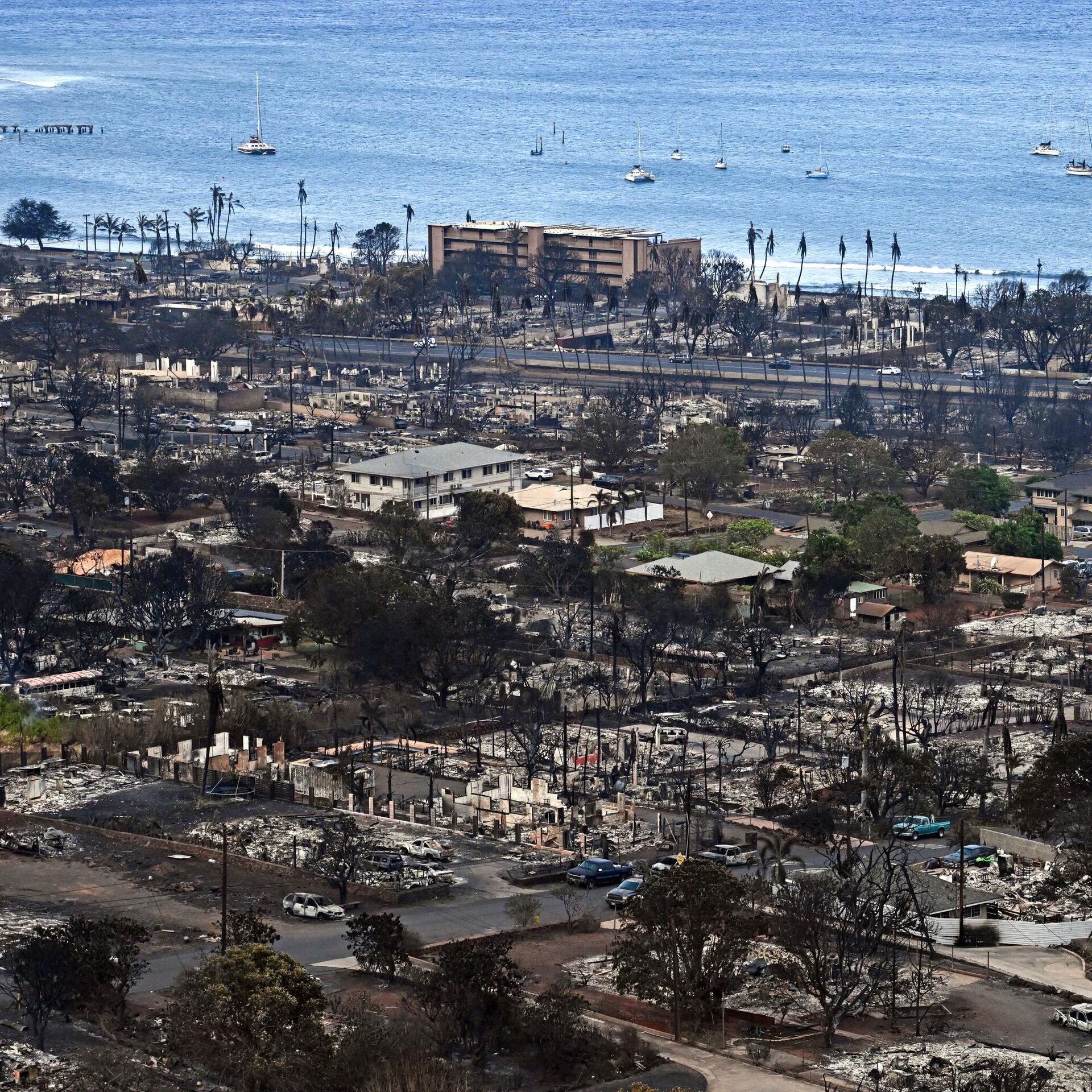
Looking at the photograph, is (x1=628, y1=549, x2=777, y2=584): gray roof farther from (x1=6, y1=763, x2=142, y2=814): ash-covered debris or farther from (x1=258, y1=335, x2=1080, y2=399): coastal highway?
(x1=258, y1=335, x2=1080, y2=399): coastal highway

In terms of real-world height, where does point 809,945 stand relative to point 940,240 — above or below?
below

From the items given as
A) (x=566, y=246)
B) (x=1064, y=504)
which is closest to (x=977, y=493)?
(x=1064, y=504)

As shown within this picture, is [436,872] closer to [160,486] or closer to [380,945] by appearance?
[380,945]

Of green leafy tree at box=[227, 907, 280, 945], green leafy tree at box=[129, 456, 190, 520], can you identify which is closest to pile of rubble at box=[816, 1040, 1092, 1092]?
green leafy tree at box=[227, 907, 280, 945]

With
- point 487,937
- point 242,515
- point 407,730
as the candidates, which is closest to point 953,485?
point 242,515

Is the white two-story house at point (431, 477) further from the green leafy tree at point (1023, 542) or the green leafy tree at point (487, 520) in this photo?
the green leafy tree at point (1023, 542)

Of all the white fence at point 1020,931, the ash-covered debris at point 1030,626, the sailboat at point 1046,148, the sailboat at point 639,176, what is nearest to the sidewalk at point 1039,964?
the white fence at point 1020,931

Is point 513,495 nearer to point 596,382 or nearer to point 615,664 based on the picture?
point 615,664
